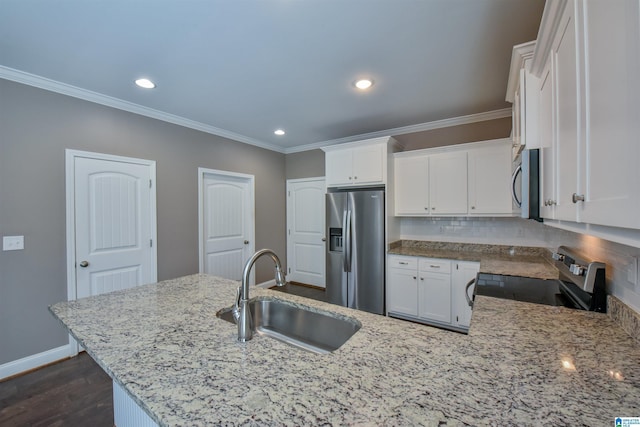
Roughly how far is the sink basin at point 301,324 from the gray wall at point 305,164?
3181mm

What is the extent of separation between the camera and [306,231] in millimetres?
4582

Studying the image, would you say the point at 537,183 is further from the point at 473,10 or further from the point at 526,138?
the point at 473,10

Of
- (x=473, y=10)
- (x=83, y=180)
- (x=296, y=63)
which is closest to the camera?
(x=473, y=10)

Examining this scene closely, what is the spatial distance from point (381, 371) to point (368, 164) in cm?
287

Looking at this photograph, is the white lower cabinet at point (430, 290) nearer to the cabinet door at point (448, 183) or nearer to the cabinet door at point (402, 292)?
the cabinet door at point (402, 292)

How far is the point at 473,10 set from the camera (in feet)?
4.94

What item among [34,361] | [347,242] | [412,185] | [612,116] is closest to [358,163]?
[412,185]

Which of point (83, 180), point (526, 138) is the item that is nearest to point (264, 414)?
point (526, 138)

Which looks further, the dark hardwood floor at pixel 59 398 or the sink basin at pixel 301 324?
the dark hardwood floor at pixel 59 398

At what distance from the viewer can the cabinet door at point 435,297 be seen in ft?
9.39

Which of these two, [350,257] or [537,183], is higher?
[537,183]

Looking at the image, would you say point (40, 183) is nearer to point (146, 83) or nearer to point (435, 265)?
point (146, 83)

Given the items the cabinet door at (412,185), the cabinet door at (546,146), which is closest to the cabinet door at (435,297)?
the cabinet door at (412,185)

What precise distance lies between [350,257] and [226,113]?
2.32m
